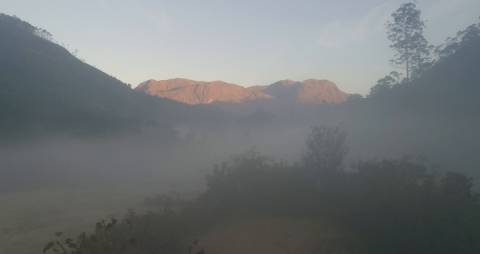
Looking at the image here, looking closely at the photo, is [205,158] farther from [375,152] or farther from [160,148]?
[375,152]

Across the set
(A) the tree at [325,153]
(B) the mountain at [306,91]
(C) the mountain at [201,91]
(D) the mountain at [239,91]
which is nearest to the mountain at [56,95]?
(A) the tree at [325,153]

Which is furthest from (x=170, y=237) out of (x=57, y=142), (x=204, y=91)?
(x=204, y=91)

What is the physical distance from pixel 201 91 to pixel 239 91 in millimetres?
11934

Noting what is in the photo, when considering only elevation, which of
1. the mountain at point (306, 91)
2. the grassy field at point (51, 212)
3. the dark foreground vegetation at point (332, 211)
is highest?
the mountain at point (306, 91)

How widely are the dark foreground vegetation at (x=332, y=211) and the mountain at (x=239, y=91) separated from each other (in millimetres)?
102583

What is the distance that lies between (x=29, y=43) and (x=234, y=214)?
53405mm

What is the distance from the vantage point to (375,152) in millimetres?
36438

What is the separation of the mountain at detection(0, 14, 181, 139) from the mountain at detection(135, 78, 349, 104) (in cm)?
5533

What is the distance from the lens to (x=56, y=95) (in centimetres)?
4228

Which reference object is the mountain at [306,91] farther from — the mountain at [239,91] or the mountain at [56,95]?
the mountain at [56,95]

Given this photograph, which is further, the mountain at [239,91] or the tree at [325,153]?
the mountain at [239,91]

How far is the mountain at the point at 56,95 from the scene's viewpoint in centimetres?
3543

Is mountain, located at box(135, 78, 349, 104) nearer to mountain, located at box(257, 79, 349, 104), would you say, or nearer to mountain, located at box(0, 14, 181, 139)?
mountain, located at box(257, 79, 349, 104)

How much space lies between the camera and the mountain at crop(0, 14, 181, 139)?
35434mm
